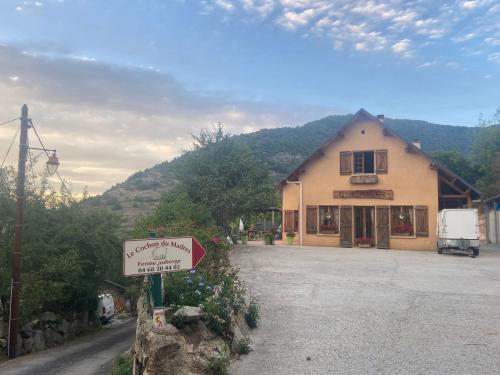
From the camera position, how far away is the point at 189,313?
6410 millimetres

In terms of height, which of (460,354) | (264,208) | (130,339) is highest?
(264,208)

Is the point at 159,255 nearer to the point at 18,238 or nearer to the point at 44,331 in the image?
the point at 18,238

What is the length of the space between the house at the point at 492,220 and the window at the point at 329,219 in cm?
1088

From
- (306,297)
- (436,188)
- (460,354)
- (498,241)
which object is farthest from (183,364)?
(498,241)

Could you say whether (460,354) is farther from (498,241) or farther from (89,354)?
(498,241)

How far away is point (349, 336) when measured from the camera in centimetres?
743

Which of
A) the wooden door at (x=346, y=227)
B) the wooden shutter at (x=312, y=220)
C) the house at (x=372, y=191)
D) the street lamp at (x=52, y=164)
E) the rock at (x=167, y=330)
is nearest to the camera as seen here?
the rock at (x=167, y=330)

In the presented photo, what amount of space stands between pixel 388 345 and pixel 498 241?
79.7 feet

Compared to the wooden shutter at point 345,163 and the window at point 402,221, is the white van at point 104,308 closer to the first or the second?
the wooden shutter at point 345,163

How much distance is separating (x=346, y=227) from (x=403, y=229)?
280 centimetres

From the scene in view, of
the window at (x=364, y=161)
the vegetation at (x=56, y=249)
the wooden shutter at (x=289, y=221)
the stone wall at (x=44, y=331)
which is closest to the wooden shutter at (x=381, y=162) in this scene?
the window at (x=364, y=161)

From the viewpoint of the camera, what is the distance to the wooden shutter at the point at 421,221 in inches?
807

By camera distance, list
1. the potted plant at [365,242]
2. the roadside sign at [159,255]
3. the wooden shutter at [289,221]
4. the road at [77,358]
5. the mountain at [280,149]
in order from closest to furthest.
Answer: the roadside sign at [159,255], the road at [77,358], the potted plant at [365,242], the wooden shutter at [289,221], the mountain at [280,149]

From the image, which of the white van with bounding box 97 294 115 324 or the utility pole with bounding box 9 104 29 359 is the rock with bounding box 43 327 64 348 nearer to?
the utility pole with bounding box 9 104 29 359
